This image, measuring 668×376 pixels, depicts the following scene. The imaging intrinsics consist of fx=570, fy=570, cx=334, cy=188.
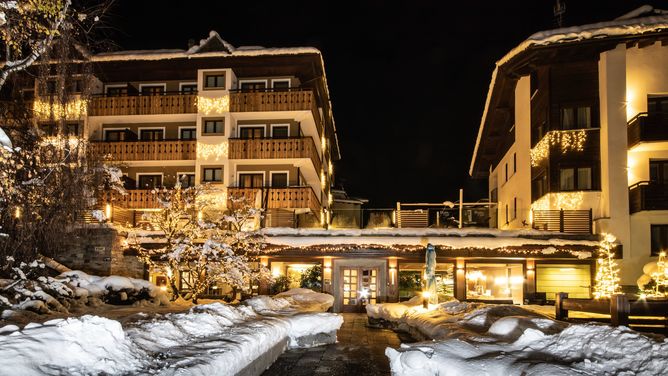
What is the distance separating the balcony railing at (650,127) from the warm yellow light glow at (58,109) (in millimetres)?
20120

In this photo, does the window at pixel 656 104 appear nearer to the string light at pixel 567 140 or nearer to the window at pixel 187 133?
the string light at pixel 567 140

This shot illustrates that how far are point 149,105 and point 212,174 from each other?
5.02m

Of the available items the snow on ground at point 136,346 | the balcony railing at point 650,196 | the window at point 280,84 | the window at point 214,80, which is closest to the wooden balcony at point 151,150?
the window at point 214,80

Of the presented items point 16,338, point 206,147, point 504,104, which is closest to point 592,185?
point 504,104

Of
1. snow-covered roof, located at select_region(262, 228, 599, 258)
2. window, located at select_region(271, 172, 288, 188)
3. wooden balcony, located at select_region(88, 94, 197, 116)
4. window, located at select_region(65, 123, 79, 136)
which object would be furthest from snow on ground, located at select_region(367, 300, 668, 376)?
wooden balcony, located at select_region(88, 94, 197, 116)

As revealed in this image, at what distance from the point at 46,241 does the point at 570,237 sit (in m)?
20.0

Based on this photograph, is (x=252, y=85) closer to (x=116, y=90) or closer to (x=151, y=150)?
(x=151, y=150)

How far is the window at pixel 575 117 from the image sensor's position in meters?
23.5

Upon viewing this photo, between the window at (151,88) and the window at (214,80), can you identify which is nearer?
the window at (214,80)

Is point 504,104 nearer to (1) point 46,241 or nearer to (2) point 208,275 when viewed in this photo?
(2) point 208,275

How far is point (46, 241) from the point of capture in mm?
8406

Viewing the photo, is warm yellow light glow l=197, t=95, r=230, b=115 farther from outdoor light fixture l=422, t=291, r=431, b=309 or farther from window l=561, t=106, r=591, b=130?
outdoor light fixture l=422, t=291, r=431, b=309

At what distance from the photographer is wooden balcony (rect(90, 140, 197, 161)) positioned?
3003 centimetres

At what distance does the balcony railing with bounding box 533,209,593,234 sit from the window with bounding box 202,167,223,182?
16.2 meters
